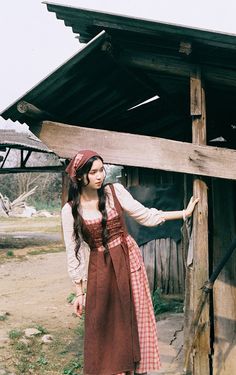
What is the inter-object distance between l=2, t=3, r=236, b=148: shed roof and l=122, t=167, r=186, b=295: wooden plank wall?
341 cm

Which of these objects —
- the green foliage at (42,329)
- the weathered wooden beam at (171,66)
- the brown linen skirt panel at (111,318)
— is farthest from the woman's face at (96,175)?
the green foliage at (42,329)

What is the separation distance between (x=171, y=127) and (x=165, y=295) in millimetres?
3556

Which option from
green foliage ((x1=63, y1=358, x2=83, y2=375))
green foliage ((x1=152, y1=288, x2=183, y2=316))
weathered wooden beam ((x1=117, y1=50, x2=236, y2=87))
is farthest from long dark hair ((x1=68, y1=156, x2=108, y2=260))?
green foliage ((x1=152, y1=288, x2=183, y2=316))

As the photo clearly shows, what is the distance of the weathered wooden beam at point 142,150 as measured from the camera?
3.47m

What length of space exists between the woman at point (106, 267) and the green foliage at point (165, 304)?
390cm

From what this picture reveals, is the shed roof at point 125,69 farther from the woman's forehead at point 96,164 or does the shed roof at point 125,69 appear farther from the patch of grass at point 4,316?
the patch of grass at point 4,316

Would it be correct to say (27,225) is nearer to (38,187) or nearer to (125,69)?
(38,187)

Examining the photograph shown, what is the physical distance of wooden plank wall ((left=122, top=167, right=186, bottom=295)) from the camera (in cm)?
841

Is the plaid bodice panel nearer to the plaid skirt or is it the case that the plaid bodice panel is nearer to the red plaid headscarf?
the plaid skirt

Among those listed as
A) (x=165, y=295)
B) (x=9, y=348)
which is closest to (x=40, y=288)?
(x=165, y=295)

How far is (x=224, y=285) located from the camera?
498 centimetres

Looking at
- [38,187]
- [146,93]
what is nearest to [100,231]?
[146,93]

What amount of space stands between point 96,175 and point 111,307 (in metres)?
1.05

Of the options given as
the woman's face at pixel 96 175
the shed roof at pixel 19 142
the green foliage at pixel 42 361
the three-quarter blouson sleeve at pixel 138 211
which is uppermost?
the shed roof at pixel 19 142
